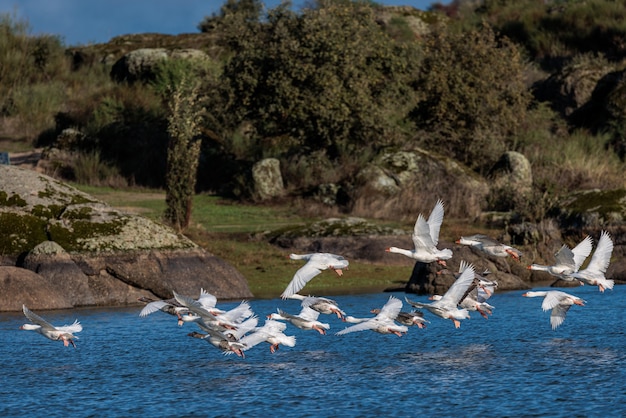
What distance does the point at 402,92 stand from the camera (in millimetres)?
46188

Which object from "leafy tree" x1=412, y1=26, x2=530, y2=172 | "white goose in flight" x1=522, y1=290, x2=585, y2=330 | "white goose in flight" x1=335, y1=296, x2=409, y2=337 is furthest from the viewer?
"leafy tree" x1=412, y1=26, x2=530, y2=172

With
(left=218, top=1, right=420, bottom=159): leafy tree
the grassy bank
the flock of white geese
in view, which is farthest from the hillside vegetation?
the flock of white geese

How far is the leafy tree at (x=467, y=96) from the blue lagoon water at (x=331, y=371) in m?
23.0

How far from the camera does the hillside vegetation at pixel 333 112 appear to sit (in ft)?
136

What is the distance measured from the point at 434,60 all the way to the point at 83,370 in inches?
1279

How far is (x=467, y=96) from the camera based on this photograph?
1736 inches

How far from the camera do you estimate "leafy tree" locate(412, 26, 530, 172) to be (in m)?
43.7

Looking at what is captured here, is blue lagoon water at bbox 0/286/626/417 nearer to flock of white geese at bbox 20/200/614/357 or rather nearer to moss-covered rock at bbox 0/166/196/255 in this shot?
flock of white geese at bbox 20/200/614/357

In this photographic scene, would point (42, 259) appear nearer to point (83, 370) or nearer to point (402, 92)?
point (83, 370)

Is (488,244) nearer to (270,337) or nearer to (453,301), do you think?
(453,301)

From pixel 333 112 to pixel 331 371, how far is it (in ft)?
87.7

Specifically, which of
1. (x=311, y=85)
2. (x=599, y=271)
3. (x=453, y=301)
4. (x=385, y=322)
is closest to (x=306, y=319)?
(x=385, y=322)

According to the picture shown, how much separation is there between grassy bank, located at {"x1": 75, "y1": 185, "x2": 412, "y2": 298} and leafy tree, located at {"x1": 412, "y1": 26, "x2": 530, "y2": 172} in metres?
9.63

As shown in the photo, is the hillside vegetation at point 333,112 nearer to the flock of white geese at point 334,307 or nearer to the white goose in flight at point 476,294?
the white goose in flight at point 476,294
